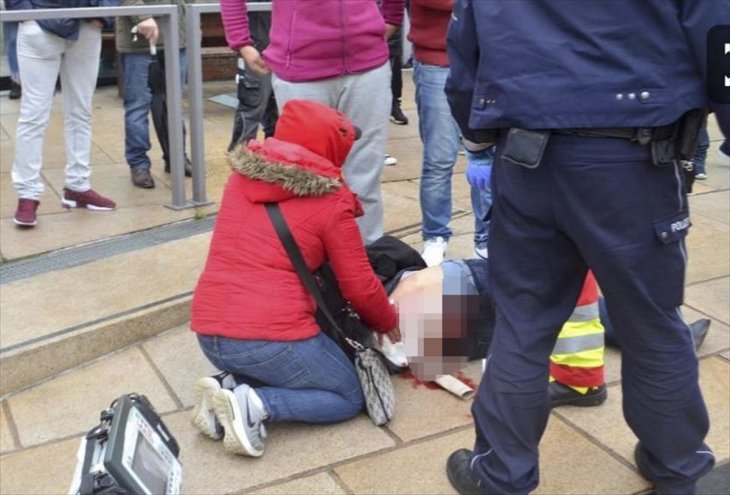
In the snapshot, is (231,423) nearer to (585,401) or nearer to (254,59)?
(585,401)

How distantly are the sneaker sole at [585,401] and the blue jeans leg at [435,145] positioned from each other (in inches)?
52.3

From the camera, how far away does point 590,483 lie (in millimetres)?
3014

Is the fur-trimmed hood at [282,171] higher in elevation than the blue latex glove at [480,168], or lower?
higher

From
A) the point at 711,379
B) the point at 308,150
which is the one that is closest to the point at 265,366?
the point at 308,150

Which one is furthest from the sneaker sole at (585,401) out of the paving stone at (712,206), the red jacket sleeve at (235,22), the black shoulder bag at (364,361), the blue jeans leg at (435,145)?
the paving stone at (712,206)

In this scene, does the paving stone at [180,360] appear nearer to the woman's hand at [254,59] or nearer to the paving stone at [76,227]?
the paving stone at [76,227]

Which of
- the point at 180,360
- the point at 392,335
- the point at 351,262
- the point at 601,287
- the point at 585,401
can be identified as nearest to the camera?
the point at 601,287

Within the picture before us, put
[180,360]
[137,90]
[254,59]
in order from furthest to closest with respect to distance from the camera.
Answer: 1. [137,90]
2. [254,59]
3. [180,360]

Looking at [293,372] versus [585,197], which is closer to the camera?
[585,197]

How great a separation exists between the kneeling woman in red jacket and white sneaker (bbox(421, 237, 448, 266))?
1.19 m

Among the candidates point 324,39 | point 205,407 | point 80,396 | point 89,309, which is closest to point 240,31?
point 324,39

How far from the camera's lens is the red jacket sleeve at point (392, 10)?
14.5ft

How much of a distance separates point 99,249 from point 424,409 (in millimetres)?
2057

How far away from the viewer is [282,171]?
10.4 feet
